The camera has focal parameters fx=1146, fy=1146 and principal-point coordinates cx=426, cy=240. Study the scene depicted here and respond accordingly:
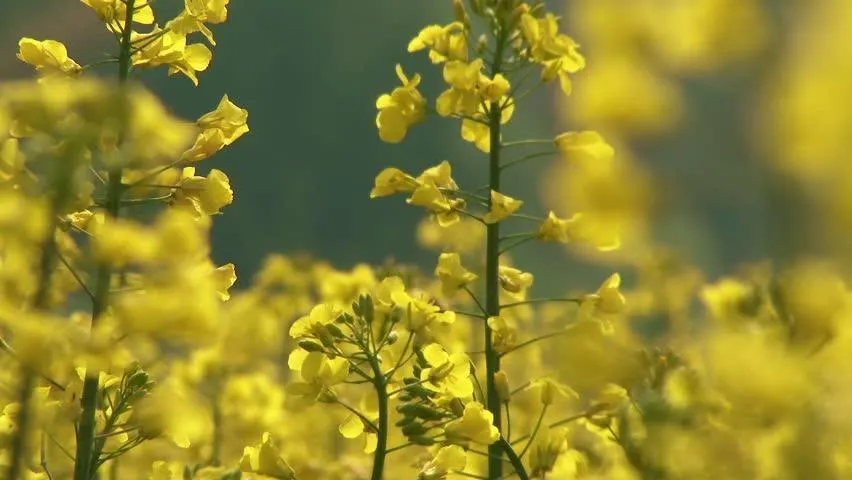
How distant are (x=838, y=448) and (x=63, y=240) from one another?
1.65 m

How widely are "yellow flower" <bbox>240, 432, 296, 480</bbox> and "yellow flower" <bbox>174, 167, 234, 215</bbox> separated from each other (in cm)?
54

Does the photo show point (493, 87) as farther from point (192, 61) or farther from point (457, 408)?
point (457, 408)

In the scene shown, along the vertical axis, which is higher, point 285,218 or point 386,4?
point 386,4

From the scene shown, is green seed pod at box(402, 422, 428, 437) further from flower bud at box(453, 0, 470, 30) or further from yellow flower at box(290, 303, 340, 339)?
flower bud at box(453, 0, 470, 30)

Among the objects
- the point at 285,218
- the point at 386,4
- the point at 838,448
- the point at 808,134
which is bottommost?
the point at 285,218

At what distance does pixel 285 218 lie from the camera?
323 feet

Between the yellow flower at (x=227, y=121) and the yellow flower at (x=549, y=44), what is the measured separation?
804 millimetres

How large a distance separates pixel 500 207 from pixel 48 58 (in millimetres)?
1142

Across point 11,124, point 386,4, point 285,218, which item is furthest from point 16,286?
point 386,4

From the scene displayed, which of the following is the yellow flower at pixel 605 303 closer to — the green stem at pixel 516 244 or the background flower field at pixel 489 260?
the background flower field at pixel 489 260

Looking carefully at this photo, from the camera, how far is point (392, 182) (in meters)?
3.07

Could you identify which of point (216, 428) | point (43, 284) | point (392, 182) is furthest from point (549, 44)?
point (216, 428)

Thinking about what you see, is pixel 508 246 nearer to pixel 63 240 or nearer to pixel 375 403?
pixel 375 403

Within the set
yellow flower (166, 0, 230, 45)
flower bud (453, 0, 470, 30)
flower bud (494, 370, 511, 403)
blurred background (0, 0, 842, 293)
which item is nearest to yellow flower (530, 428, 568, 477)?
flower bud (494, 370, 511, 403)
